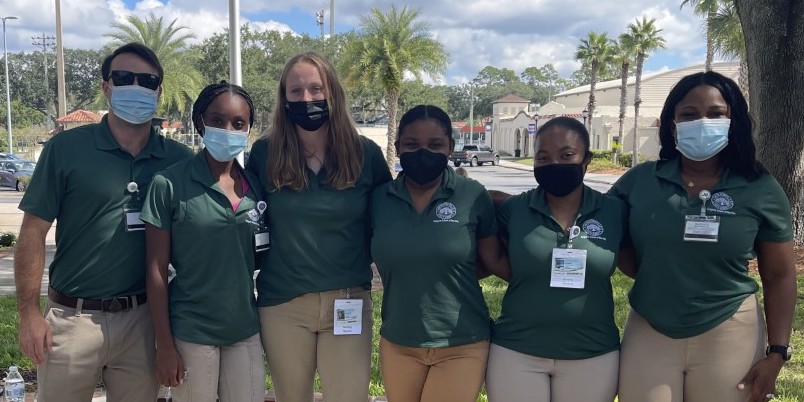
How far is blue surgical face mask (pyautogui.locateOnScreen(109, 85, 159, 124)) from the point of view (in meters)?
3.14

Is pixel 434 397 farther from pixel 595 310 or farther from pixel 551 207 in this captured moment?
pixel 551 207

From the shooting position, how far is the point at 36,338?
9.77 feet

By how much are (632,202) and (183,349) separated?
2.17 meters

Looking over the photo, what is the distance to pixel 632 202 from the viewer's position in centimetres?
295

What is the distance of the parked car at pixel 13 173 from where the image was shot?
2639cm

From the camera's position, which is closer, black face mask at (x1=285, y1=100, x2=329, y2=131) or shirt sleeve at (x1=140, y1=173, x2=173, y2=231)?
shirt sleeve at (x1=140, y1=173, x2=173, y2=231)

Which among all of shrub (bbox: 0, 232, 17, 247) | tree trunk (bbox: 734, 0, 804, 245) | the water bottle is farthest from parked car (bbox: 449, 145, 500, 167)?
the water bottle

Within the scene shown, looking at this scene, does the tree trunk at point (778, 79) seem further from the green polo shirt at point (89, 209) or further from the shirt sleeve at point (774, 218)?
the green polo shirt at point (89, 209)

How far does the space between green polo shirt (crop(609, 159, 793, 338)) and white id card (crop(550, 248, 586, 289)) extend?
301mm

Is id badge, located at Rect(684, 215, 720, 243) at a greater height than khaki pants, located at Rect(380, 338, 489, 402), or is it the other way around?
id badge, located at Rect(684, 215, 720, 243)

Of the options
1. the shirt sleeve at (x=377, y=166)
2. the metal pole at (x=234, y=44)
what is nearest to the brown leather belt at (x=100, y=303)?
the shirt sleeve at (x=377, y=166)

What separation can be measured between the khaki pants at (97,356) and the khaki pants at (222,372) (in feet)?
1.04

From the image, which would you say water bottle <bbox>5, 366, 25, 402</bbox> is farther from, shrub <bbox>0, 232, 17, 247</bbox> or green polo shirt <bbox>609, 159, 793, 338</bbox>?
shrub <bbox>0, 232, 17, 247</bbox>

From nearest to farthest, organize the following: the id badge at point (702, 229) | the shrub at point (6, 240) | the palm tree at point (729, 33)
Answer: the id badge at point (702, 229) < the shrub at point (6, 240) < the palm tree at point (729, 33)
